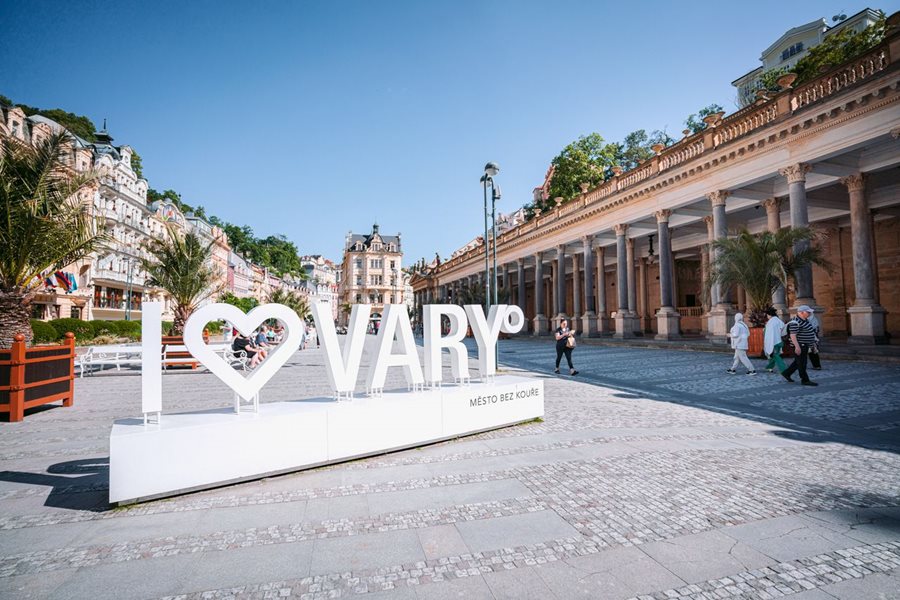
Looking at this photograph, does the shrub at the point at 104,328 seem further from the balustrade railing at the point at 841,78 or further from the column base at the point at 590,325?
the balustrade railing at the point at 841,78

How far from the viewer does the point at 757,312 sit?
15.9 meters

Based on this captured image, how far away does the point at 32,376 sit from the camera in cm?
804

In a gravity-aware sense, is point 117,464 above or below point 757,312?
below

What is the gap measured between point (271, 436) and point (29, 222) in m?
8.74

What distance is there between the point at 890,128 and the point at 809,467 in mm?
15081

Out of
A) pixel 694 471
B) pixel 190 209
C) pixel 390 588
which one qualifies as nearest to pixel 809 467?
pixel 694 471

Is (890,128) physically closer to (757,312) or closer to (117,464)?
(757,312)

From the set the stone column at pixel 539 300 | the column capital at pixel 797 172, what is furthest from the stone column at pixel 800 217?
the stone column at pixel 539 300

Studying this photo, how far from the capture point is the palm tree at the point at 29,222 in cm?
902

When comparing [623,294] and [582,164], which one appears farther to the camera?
[582,164]

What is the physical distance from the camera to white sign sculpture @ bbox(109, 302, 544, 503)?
13.7ft

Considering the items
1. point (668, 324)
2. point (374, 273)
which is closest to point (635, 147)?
point (668, 324)

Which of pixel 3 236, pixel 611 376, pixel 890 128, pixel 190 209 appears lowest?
pixel 611 376

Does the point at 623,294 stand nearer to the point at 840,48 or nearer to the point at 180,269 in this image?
the point at 840,48
